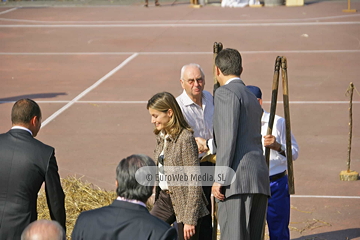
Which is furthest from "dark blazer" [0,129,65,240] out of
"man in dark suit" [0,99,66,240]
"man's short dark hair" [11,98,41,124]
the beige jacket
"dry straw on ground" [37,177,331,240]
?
"dry straw on ground" [37,177,331,240]

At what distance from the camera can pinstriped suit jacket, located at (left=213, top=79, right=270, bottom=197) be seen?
15.7 feet

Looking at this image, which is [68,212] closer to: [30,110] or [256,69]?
[30,110]

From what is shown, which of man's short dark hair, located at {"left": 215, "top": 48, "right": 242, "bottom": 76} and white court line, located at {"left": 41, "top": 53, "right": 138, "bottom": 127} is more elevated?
man's short dark hair, located at {"left": 215, "top": 48, "right": 242, "bottom": 76}

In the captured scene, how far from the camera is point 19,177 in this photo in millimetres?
4520

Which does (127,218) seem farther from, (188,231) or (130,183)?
(188,231)

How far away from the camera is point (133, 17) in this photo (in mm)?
29141

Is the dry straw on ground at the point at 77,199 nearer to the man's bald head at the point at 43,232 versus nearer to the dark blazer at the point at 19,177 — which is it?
the dark blazer at the point at 19,177

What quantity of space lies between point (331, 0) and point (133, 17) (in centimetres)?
1199

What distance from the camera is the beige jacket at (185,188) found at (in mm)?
5280

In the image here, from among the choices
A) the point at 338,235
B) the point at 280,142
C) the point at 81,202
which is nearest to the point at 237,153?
the point at 280,142

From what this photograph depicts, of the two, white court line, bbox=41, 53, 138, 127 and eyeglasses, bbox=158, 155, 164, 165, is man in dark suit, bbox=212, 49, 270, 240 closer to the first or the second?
eyeglasses, bbox=158, 155, 164, 165

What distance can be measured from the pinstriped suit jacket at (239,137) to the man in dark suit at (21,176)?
4.54 ft

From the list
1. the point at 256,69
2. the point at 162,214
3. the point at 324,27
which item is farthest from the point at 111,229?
the point at 324,27

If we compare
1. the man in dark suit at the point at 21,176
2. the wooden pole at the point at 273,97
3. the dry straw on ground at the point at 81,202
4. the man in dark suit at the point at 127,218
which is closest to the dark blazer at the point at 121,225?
the man in dark suit at the point at 127,218
